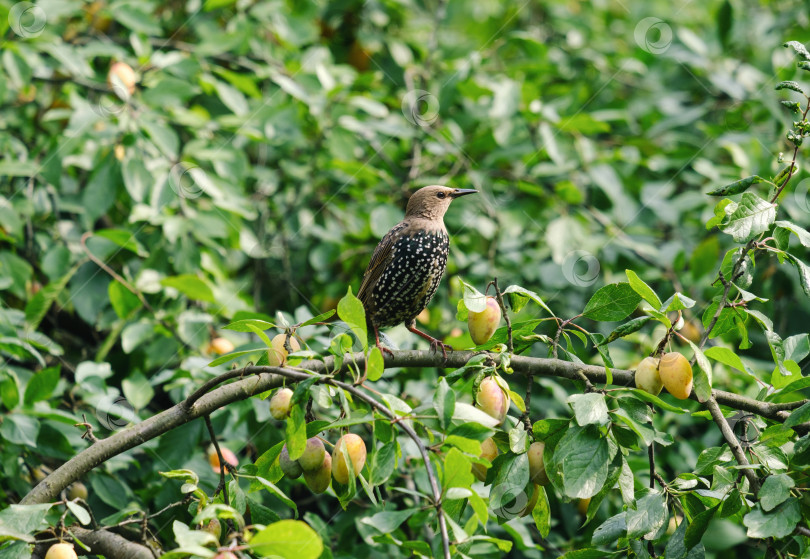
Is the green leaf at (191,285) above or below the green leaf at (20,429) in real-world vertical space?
above

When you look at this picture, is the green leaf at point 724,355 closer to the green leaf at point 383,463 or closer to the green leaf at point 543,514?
the green leaf at point 543,514

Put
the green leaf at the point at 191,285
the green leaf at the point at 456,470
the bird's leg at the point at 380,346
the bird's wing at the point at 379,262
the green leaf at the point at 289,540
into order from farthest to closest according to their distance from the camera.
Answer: the bird's wing at the point at 379,262 → the green leaf at the point at 191,285 → the bird's leg at the point at 380,346 → the green leaf at the point at 456,470 → the green leaf at the point at 289,540

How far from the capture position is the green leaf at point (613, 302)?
2312 mm

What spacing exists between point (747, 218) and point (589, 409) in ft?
2.26

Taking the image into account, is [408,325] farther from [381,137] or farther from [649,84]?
[649,84]

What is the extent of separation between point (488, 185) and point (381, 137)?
762mm

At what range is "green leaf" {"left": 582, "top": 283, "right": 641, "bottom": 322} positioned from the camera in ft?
7.59

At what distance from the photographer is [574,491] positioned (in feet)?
6.55

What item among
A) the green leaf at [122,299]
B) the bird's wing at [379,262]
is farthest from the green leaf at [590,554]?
the green leaf at [122,299]

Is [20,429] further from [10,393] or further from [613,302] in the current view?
[613,302]

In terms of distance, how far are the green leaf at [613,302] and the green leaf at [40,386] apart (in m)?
2.11

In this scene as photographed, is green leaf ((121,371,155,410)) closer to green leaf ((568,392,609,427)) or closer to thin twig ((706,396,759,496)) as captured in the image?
green leaf ((568,392,609,427))

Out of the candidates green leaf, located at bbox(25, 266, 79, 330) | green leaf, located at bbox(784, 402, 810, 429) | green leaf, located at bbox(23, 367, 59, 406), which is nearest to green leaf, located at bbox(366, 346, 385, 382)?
green leaf, located at bbox(784, 402, 810, 429)

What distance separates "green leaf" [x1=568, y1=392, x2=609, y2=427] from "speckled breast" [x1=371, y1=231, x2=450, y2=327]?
1707mm
